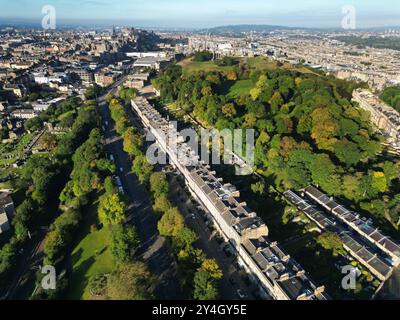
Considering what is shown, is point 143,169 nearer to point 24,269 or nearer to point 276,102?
point 24,269

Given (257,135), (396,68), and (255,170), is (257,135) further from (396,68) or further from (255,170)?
(396,68)

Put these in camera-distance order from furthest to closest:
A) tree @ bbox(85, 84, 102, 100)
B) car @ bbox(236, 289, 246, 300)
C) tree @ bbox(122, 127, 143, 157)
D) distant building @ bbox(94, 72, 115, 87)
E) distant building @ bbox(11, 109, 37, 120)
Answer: distant building @ bbox(94, 72, 115, 87)
tree @ bbox(85, 84, 102, 100)
distant building @ bbox(11, 109, 37, 120)
tree @ bbox(122, 127, 143, 157)
car @ bbox(236, 289, 246, 300)

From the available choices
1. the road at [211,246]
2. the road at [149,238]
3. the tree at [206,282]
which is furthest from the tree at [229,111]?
the tree at [206,282]

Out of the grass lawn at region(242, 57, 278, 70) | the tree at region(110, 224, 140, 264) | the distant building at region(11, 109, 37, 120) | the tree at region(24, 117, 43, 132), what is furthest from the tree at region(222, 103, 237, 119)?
the distant building at region(11, 109, 37, 120)

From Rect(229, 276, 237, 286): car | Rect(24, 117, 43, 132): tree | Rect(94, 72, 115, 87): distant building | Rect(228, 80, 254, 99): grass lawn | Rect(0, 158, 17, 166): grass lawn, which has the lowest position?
Rect(229, 276, 237, 286): car

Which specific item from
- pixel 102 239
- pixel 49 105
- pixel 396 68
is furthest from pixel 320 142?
pixel 396 68

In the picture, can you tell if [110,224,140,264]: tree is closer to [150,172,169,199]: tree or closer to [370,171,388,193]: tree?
[150,172,169,199]: tree

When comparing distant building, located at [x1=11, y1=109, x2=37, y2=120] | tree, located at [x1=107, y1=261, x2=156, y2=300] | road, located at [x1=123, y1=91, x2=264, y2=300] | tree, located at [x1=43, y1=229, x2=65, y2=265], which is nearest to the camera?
tree, located at [x1=107, y1=261, x2=156, y2=300]

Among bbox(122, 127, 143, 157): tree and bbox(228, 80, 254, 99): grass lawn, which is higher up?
bbox(228, 80, 254, 99): grass lawn

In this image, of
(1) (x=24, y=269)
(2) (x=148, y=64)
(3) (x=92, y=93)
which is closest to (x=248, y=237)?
(1) (x=24, y=269)
